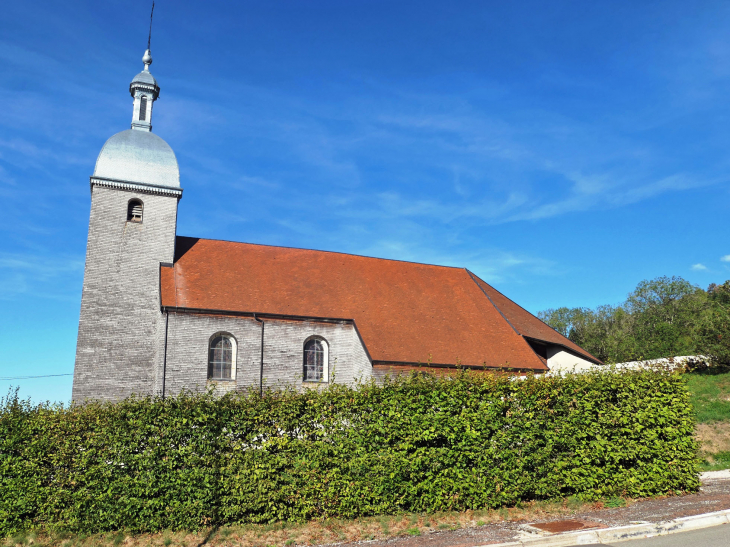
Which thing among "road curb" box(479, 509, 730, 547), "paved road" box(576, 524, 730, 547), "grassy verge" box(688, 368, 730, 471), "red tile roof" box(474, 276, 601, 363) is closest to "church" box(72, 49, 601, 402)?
"red tile roof" box(474, 276, 601, 363)

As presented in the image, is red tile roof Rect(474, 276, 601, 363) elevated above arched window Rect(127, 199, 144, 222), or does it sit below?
below

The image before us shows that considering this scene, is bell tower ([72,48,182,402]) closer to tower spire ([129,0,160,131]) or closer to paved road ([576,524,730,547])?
tower spire ([129,0,160,131])

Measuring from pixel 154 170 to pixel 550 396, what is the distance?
21719mm

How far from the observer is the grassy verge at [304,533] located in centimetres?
851

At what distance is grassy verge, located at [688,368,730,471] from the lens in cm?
1508

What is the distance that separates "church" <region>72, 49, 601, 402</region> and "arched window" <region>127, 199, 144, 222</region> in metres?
0.07

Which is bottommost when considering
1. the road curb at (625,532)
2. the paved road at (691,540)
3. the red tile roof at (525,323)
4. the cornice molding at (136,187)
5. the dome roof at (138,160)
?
the paved road at (691,540)

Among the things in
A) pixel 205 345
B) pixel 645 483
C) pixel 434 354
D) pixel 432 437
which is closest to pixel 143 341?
pixel 205 345

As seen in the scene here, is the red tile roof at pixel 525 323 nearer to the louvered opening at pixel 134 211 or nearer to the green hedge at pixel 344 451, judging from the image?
the green hedge at pixel 344 451

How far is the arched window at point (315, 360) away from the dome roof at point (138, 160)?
10064 mm

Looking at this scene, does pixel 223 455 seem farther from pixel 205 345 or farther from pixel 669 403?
pixel 205 345

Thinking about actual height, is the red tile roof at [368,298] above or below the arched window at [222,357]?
above

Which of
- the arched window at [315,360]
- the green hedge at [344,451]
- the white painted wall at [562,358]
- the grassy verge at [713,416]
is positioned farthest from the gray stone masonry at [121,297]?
the grassy verge at [713,416]

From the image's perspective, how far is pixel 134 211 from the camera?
25.6 metres
